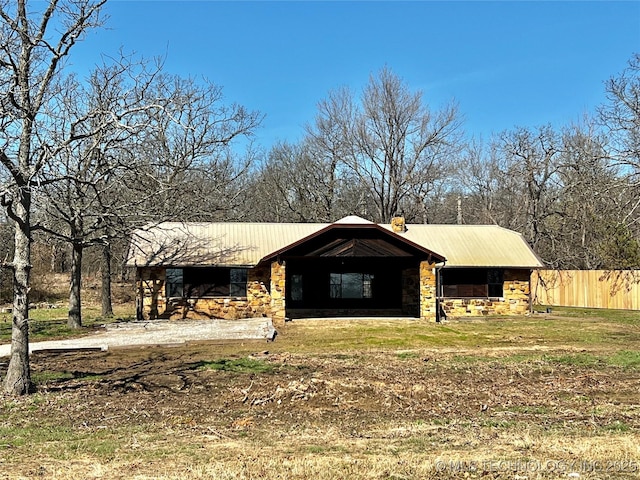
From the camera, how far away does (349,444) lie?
6629mm

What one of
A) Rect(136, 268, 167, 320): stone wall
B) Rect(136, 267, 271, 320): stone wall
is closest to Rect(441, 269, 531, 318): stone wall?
Rect(136, 267, 271, 320): stone wall

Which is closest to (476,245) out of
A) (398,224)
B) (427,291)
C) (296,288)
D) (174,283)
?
(398,224)

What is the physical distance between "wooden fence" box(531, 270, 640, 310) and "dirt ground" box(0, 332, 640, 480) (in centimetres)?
1988

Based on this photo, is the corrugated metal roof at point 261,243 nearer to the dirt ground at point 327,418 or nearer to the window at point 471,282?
the window at point 471,282

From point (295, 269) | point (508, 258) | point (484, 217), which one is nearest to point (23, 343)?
point (295, 269)

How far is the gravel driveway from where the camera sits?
1599 centimetres

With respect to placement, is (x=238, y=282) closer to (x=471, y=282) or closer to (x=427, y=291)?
(x=427, y=291)

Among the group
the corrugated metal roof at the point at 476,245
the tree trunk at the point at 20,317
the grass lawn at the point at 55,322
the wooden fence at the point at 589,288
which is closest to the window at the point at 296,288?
the corrugated metal roof at the point at 476,245

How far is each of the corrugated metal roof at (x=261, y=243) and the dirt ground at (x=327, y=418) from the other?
35.3 ft

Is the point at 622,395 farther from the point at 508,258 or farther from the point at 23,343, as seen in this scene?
the point at 508,258

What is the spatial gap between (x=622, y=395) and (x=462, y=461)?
5.41 meters

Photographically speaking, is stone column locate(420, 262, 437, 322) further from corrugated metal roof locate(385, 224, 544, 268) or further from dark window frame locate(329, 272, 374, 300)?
dark window frame locate(329, 272, 374, 300)

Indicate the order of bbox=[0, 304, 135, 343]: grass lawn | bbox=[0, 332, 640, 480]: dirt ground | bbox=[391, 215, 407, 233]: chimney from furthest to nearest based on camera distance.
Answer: bbox=[391, 215, 407, 233]: chimney, bbox=[0, 304, 135, 343]: grass lawn, bbox=[0, 332, 640, 480]: dirt ground

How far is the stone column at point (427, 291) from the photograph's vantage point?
2386 centimetres
